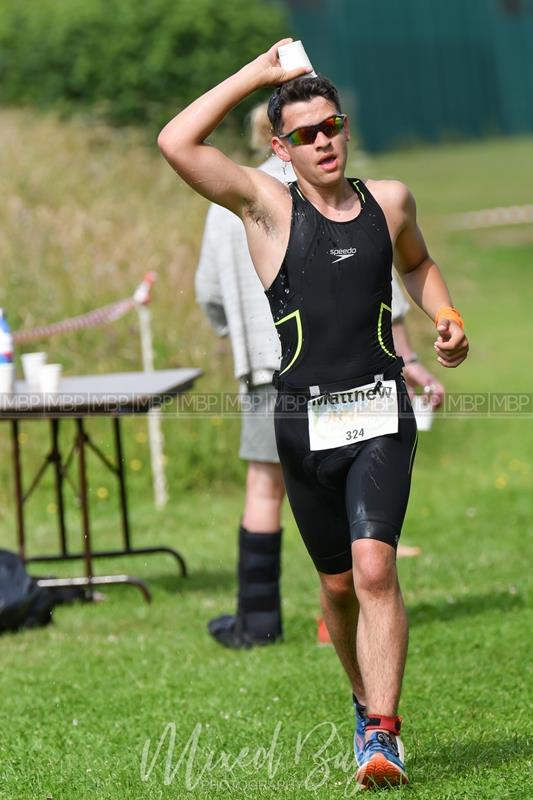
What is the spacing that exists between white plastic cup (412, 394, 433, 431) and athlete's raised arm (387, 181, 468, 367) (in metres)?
0.81

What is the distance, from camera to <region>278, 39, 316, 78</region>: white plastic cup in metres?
4.36

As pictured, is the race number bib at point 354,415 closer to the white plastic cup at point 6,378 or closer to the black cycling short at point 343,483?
the black cycling short at point 343,483

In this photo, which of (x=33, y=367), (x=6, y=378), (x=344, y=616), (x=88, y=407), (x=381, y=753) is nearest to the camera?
(x=381, y=753)

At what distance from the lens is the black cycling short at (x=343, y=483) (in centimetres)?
429

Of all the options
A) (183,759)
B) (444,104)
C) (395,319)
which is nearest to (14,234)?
(395,319)

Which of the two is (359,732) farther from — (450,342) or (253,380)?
(253,380)

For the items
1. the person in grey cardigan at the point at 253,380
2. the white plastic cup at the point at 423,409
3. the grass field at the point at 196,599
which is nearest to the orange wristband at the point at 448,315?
the white plastic cup at the point at 423,409

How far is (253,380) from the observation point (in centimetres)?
627

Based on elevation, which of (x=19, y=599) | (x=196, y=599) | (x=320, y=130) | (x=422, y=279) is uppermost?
(x=320, y=130)

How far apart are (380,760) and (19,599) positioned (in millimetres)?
3140

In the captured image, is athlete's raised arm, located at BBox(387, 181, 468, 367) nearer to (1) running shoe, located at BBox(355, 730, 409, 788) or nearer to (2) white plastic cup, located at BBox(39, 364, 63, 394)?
(1) running shoe, located at BBox(355, 730, 409, 788)

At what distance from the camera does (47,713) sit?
18.1ft

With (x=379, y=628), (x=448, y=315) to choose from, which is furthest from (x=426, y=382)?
(x=379, y=628)

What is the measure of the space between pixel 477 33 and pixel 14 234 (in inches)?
1185
